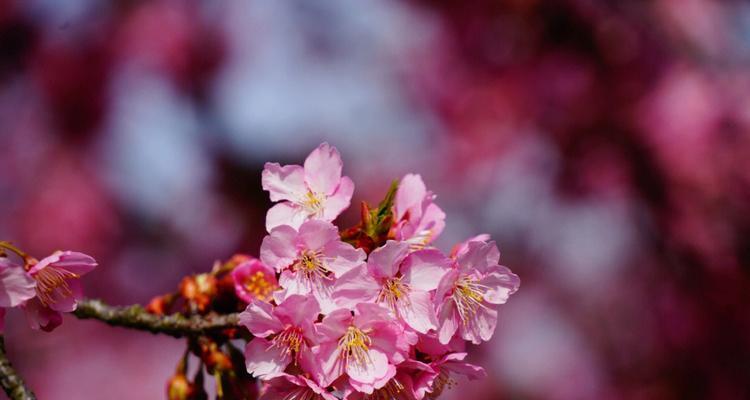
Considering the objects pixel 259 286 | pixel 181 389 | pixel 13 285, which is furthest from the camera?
pixel 181 389

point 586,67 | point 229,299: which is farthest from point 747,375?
point 229,299

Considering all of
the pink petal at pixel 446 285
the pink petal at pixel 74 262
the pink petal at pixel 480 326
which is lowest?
the pink petal at pixel 480 326

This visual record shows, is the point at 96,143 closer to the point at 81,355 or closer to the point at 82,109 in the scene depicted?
the point at 82,109

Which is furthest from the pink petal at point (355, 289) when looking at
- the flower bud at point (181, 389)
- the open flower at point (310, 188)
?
the flower bud at point (181, 389)

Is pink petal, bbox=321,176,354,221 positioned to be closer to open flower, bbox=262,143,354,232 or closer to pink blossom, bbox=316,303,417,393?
open flower, bbox=262,143,354,232

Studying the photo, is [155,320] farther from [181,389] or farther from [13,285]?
[13,285]

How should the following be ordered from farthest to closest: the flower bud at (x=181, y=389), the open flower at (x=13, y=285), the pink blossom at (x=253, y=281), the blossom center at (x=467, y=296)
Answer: the flower bud at (x=181, y=389) → the pink blossom at (x=253, y=281) → the blossom center at (x=467, y=296) → the open flower at (x=13, y=285)

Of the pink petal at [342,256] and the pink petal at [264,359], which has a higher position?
the pink petal at [342,256]

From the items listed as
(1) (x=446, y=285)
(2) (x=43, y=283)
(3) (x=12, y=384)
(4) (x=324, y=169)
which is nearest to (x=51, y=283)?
(2) (x=43, y=283)

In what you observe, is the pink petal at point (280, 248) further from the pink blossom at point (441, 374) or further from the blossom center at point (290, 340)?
the pink blossom at point (441, 374)
